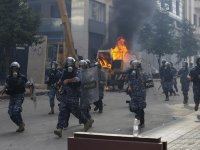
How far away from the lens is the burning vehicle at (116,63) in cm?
2183

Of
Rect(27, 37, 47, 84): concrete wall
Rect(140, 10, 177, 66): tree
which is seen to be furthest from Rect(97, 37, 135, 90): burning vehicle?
Rect(140, 10, 177, 66): tree

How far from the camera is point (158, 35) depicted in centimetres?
3612

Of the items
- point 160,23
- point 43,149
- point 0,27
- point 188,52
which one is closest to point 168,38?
point 160,23

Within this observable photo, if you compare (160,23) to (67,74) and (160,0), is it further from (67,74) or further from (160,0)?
(67,74)

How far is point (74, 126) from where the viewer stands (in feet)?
31.9

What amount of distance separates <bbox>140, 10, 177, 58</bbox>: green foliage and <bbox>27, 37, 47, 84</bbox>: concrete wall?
45.6 feet

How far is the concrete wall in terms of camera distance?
71.5 feet

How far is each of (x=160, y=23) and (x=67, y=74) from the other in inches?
1108

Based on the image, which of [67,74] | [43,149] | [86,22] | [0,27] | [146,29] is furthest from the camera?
[146,29]

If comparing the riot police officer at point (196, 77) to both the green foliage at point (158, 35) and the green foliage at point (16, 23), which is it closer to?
the green foliage at point (16, 23)

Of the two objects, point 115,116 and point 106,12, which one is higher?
point 106,12

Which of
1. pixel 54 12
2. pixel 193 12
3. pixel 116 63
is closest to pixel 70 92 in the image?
pixel 116 63

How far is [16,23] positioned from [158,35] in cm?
1936

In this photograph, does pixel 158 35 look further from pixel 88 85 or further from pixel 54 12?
pixel 88 85
